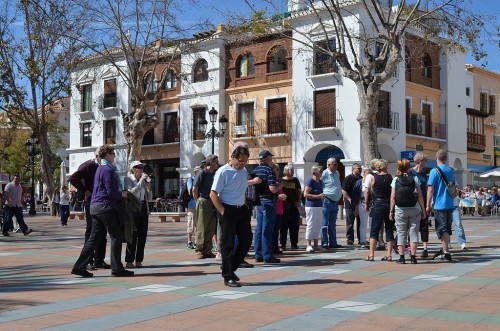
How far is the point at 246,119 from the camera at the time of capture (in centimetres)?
3791

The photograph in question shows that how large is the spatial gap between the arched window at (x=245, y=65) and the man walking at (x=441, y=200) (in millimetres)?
26996

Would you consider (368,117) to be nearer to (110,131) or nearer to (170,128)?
(170,128)

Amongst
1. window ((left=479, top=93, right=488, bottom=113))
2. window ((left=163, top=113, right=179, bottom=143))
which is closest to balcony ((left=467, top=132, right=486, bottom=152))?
window ((left=479, top=93, right=488, bottom=113))

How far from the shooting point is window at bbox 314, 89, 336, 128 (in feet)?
111

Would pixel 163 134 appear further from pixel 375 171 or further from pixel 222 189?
pixel 222 189

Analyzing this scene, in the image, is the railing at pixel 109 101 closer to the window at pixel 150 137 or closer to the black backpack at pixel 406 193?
the window at pixel 150 137

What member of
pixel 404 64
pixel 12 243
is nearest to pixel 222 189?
pixel 12 243

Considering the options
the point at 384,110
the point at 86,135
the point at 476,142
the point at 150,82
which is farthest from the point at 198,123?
the point at 476,142

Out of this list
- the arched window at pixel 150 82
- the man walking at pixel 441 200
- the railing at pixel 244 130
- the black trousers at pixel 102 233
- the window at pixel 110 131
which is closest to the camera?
the black trousers at pixel 102 233

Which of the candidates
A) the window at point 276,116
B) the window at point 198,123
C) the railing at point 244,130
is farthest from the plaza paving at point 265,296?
the window at point 198,123

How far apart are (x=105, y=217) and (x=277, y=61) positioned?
2828cm

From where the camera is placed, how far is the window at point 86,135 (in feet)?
152

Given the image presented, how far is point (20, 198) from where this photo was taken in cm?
1870

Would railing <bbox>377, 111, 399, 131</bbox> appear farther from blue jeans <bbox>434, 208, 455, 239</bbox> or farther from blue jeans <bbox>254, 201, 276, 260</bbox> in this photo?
blue jeans <bbox>254, 201, 276, 260</bbox>
